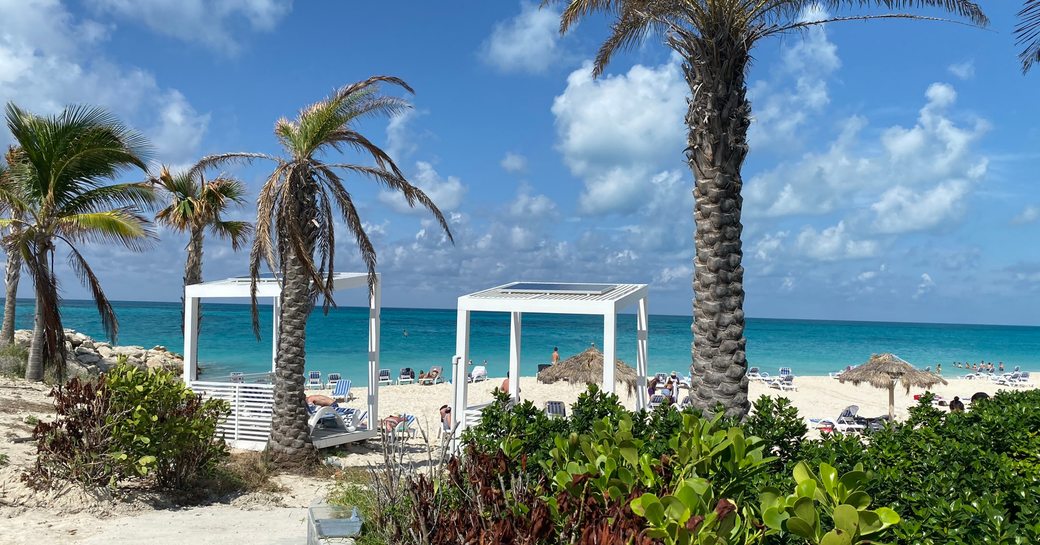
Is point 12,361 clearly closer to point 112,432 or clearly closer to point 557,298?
point 112,432

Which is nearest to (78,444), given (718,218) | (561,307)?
(561,307)

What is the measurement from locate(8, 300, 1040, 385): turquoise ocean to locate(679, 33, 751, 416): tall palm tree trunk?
106 ft

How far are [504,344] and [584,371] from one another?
4830 cm

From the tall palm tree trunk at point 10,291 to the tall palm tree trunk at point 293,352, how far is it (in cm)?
1095

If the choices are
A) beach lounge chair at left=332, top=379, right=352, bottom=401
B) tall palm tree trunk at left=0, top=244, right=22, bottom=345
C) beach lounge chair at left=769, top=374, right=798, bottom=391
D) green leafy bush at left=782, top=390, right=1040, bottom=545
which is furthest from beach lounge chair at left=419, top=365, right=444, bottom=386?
green leafy bush at left=782, top=390, right=1040, bottom=545

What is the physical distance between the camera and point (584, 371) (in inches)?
728

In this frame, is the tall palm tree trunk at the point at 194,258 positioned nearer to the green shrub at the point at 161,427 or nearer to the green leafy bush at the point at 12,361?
the green leafy bush at the point at 12,361

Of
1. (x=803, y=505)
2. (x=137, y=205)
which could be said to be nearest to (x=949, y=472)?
(x=803, y=505)

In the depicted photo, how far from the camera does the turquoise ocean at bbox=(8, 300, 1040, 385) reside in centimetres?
5088

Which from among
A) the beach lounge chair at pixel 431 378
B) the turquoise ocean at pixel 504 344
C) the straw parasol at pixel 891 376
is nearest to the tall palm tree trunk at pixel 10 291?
the beach lounge chair at pixel 431 378

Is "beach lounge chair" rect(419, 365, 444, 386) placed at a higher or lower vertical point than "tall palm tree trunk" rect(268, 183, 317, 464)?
lower

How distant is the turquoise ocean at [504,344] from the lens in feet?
167

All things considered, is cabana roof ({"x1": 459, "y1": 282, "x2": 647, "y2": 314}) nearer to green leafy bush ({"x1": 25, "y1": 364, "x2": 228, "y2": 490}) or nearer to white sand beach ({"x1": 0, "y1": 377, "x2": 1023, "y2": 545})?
white sand beach ({"x1": 0, "y1": 377, "x2": 1023, "y2": 545})

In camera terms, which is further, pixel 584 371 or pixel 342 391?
pixel 342 391
